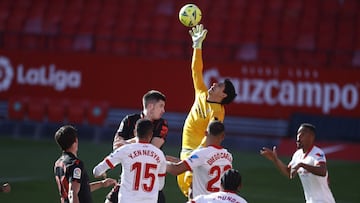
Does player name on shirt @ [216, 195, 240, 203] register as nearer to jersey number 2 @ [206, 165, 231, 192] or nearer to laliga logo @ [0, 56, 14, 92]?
jersey number 2 @ [206, 165, 231, 192]

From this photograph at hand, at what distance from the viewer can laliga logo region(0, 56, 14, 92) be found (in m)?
22.3

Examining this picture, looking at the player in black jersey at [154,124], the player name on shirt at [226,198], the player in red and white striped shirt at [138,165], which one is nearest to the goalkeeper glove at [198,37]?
the player in black jersey at [154,124]

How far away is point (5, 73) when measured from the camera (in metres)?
22.3

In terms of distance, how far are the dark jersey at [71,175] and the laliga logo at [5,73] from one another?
503 inches

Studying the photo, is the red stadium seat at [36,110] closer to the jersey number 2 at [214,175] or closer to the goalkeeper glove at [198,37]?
the goalkeeper glove at [198,37]

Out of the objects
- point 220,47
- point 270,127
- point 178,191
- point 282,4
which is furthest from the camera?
point 282,4

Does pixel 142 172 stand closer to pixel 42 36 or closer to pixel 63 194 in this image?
pixel 63 194

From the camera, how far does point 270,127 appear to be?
71.2ft

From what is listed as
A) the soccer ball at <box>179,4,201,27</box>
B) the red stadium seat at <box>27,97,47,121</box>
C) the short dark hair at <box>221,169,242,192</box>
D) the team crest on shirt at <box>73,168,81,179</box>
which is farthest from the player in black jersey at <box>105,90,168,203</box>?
the red stadium seat at <box>27,97,47,121</box>

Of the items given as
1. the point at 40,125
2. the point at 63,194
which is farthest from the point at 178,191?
the point at 40,125

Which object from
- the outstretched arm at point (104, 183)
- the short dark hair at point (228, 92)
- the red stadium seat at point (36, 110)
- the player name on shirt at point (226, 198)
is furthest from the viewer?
the red stadium seat at point (36, 110)

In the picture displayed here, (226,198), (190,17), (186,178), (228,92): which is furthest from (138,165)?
(190,17)

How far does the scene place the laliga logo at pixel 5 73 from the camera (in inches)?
879

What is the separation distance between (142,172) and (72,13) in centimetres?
1514
